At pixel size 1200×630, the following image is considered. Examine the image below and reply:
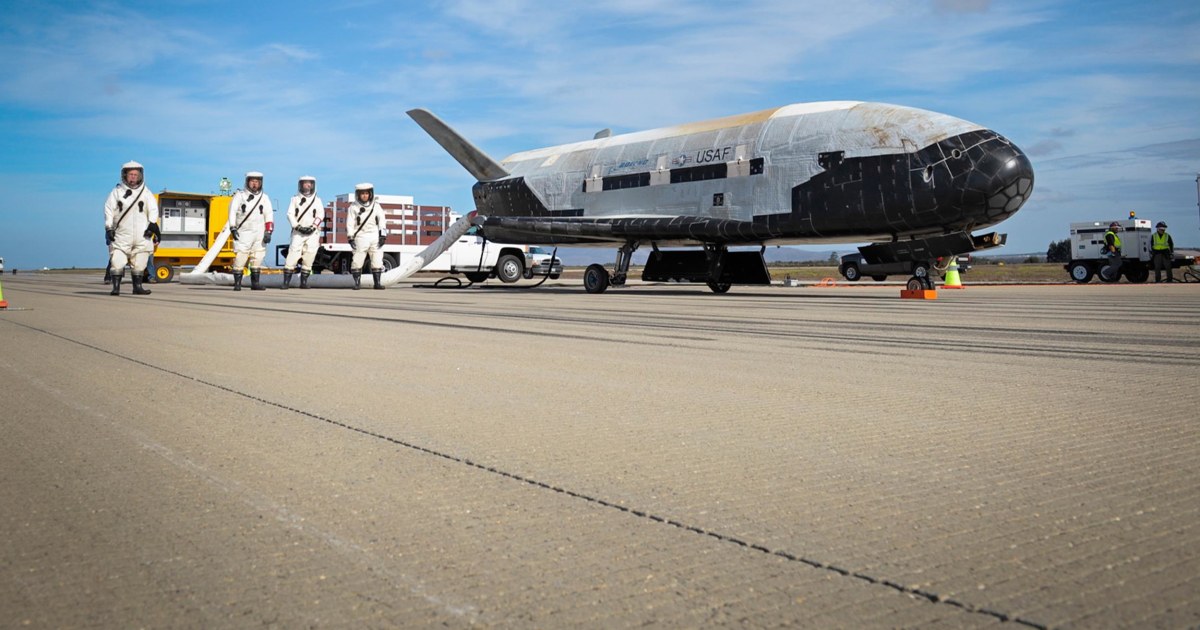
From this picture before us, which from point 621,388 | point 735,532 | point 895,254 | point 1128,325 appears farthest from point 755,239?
point 735,532

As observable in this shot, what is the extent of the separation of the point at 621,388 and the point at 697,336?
347 cm

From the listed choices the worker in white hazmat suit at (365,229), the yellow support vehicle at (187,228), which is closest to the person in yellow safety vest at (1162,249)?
the worker in white hazmat suit at (365,229)

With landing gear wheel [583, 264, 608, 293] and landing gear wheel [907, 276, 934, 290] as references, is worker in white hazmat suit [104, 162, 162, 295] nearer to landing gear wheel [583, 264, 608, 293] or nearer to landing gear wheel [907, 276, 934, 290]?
landing gear wheel [583, 264, 608, 293]

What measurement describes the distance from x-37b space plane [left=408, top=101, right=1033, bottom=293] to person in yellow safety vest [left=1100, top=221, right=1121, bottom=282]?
1684cm

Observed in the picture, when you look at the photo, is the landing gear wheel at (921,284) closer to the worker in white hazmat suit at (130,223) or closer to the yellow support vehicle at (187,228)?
the worker in white hazmat suit at (130,223)

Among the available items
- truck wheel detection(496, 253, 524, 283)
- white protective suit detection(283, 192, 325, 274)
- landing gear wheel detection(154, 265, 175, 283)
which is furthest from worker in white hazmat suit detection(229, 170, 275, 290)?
landing gear wheel detection(154, 265, 175, 283)

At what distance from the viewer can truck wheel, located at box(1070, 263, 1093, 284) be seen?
1235 inches

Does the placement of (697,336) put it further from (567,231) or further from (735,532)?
(567,231)

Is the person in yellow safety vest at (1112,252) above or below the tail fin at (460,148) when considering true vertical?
below

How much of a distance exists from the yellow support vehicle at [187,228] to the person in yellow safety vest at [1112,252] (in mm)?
32360

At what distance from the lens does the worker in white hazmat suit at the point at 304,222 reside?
906 inches

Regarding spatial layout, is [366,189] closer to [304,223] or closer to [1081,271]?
[304,223]

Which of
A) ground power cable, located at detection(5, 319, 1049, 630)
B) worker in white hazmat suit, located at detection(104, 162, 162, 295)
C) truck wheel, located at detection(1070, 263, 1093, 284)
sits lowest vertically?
ground power cable, located at detection(5, 319, 1049, 630)

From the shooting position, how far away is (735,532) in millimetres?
2338
